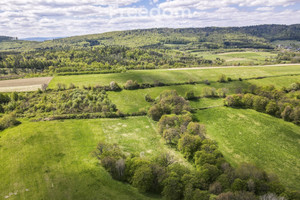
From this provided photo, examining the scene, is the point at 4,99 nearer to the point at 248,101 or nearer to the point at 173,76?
the point at 173,76

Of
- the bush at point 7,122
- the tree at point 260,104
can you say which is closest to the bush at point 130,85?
the bush at point 7,122

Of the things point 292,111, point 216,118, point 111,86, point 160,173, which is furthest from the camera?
point 111,86

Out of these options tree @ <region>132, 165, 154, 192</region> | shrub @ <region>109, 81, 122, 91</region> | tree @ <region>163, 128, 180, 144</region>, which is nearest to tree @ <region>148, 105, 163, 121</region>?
tree @ <region>163, 128, 180, 144</region>

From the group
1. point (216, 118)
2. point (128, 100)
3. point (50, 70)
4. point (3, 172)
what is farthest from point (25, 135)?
point (50, 70)

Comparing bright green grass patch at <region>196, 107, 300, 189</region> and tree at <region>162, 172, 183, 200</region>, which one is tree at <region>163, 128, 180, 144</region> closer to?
bright green grass patch at <region>196, 107, 300, 189</region>

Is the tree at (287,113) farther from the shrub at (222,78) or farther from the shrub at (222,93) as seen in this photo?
the shrub at (222,78)

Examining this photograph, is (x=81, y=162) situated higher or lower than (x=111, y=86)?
lower

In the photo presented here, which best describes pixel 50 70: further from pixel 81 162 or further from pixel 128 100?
pixel 81 162

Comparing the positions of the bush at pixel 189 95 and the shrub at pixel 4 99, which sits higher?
the shrub at pixel 4 99
